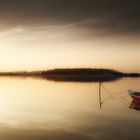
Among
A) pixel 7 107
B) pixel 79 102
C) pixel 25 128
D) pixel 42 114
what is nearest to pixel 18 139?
pixel 25 128

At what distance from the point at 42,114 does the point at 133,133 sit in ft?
13.1

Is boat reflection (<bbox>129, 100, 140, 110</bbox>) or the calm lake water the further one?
boat reflection (<bbox>129, 100, 140, 110</bbox>)

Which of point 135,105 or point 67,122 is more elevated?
point 135,105

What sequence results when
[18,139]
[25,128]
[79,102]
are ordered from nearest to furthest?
[18,139] → [25,128] → [79,102]

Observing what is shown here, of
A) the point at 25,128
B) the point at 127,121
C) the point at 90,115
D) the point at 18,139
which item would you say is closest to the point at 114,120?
the point at 127,121

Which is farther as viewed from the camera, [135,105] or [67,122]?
[135,105]

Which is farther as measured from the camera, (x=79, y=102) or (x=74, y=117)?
(x=79, y=102)

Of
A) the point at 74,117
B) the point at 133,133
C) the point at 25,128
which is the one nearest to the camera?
the point at 133,133

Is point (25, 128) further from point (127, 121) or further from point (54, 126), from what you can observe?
point (127, 121)

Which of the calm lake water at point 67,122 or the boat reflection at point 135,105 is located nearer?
the calm lake water at point 67,122

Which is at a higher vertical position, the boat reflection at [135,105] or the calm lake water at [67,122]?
the boat reflection at [135,105]

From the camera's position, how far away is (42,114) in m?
12.6

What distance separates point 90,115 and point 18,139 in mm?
3714

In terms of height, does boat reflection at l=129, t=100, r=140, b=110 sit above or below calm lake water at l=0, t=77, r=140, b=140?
above
